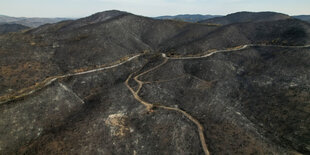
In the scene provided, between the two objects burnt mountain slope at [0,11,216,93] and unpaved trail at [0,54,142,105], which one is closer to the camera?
unpaved trail at [0,54,142,105]

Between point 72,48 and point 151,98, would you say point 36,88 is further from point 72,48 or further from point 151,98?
point 72,48

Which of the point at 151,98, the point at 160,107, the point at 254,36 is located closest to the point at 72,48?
the point at 151,98

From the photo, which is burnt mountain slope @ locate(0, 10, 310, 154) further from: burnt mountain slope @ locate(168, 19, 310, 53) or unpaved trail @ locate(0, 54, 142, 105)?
burnt mountain slope @ locate(168, 19, 310, 53)

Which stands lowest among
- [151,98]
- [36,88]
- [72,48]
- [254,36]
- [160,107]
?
[160,107]

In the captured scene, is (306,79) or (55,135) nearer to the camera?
(55,135)

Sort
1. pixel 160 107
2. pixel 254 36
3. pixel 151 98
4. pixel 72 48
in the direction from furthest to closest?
1. pixel 254 36
2. pixel 72 48
3. pixel 151 98
4. pixel 160 107

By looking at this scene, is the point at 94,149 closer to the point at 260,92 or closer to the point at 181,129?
the point at 181,129

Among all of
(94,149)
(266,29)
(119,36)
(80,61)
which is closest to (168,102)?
(94,149)

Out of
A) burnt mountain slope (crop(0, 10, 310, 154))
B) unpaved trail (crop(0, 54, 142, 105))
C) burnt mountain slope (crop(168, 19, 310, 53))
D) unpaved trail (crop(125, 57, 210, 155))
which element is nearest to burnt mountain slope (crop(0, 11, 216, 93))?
burnt mountain slope (crop(0, 10, 310, 154))
